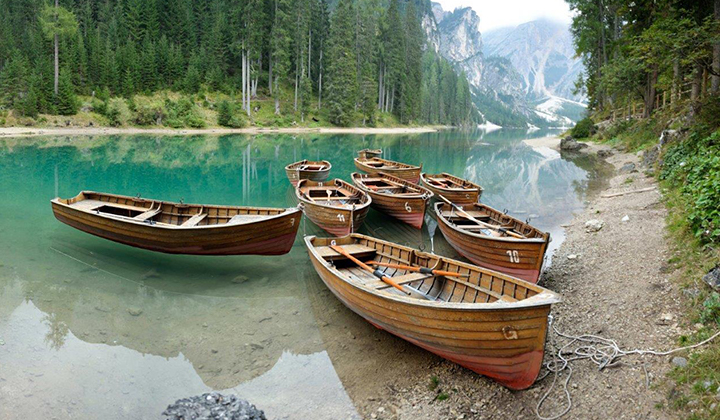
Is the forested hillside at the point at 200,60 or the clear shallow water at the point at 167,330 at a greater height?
the forested hillside at the point at 200,60

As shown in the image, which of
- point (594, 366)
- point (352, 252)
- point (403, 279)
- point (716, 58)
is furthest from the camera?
point (716, 58)

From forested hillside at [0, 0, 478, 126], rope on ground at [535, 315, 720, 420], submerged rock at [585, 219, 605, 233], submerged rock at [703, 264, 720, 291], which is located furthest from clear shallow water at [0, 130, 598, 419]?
forested hillside at [0, 0, 478, 126]

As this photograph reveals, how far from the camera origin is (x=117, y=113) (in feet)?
147

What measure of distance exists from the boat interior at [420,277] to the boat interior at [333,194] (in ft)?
15.3

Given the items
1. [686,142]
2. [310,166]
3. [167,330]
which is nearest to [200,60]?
[310,166]

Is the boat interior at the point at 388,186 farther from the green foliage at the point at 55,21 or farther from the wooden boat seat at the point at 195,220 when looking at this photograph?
the green foliage at the point at 55,21

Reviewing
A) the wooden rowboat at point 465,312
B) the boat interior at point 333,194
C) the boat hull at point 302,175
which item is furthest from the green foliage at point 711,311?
the boat hull at point 302,175

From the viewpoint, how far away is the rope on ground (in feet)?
15.3

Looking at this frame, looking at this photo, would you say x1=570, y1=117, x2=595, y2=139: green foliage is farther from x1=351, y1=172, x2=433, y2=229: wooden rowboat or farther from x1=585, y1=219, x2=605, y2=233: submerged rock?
x1=585, y1=219, x2=605, y2=233: submerged rock

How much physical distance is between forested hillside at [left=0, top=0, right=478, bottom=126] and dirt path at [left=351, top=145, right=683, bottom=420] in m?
48.5

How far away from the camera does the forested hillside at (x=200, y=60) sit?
147 feet

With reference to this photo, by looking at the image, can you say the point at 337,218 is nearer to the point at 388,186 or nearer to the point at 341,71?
the point at 388,186

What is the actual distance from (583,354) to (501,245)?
3391 mm

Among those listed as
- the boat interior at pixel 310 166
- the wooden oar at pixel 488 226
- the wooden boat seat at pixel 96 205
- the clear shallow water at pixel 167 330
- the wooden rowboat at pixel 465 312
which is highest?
the boat interior at pixel 310 166
